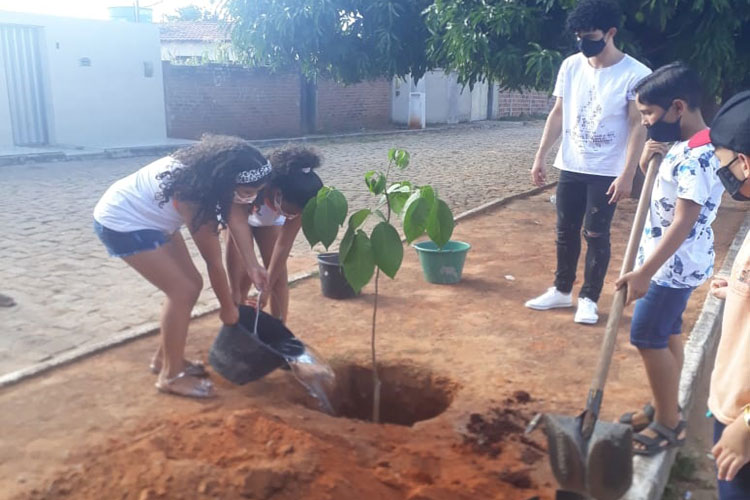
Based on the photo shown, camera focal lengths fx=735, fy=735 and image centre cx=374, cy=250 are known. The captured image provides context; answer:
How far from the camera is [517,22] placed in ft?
25.9

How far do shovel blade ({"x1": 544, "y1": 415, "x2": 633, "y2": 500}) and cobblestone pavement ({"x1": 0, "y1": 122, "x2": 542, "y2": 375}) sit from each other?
3.08 m

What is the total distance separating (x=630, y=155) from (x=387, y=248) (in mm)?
1853

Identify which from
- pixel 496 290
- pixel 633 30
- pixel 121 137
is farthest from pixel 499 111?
pixel 496 290

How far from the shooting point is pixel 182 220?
371cm

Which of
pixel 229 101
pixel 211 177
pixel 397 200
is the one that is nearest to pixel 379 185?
pixel 397 200

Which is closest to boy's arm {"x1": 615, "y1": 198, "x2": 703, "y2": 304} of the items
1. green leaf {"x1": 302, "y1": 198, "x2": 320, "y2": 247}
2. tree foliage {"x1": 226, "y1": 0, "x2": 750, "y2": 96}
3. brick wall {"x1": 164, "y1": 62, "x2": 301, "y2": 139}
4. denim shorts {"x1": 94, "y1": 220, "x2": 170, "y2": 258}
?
green leaf {"x1": 302, "y1": 198, "x2": 320, "y2": 247}

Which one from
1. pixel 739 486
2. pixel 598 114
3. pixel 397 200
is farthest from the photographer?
pixel 598 114

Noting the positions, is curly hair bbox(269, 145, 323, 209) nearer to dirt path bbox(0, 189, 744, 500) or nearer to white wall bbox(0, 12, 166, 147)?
dirt path bbox(0, 189, 744, 500)

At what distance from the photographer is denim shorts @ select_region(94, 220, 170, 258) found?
11.9 feet

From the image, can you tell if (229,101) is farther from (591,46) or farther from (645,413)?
(645,413)

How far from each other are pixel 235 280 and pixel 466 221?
4.78 meters

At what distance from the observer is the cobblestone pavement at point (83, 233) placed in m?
4.95

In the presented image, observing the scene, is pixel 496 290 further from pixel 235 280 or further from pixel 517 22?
pixel 517 22

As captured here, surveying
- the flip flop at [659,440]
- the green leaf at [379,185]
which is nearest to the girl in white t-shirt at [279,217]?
the green leaf at [379,185]
